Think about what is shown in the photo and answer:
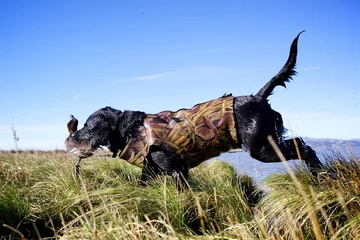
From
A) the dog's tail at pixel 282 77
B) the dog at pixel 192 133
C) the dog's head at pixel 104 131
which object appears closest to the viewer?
the dog at pixel 192 133

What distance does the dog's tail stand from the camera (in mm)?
3666

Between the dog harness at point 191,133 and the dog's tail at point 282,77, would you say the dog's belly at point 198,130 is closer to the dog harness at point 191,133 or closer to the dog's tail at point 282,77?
the dog harness at point 191,133

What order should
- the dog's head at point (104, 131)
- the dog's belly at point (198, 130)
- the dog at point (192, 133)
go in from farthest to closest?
the dog's head at point (104, 131)
the dog's belly at point (198, 130)
the dog at point (192, 133)

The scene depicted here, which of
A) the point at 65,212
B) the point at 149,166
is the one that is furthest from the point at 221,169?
the point at 65,212

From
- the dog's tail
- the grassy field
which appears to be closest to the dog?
the dog's tail

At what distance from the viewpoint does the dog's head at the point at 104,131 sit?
162 inches

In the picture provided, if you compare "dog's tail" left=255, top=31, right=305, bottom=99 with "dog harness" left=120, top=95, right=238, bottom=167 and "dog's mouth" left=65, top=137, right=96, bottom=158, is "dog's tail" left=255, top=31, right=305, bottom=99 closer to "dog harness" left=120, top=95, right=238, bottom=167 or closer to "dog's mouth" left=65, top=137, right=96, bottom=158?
"dog harness" left=120, top=95, right=238, bottom=167

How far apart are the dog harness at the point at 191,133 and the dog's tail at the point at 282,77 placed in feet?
1.29

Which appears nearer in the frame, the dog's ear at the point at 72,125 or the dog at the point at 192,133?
the dog at the point at 192,133

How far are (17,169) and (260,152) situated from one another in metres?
3.98

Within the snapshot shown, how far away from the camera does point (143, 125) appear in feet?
13.3

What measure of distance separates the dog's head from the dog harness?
16cm

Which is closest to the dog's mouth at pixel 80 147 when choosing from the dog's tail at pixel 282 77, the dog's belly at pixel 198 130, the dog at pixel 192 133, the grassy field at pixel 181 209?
the dog at pixel 192 133

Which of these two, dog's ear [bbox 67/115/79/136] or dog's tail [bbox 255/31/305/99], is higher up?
dog's tail [bbox 255/31/305/99]
